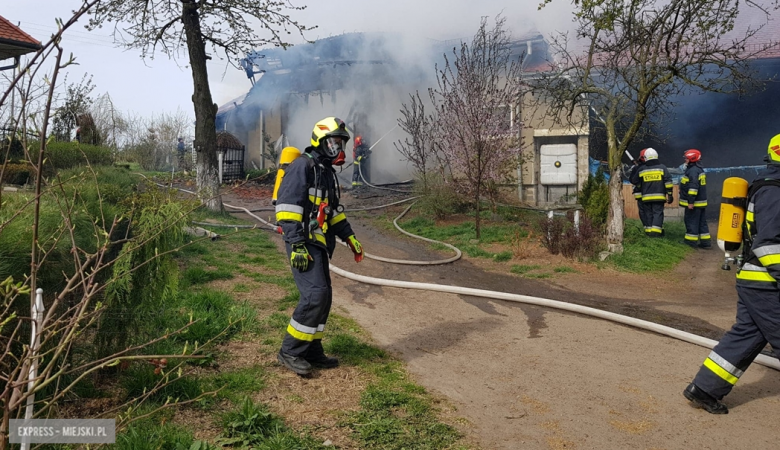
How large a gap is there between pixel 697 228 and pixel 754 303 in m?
8.77

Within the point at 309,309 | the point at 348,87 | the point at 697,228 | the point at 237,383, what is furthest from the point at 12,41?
the point at 697,228

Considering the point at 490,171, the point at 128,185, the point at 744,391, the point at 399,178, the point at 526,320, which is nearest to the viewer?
the point at 744,391

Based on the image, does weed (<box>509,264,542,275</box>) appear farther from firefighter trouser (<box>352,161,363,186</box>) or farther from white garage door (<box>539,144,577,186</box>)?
firefighter trouser (<box>352,161,363,186</box>)

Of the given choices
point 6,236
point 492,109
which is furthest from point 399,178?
point 6,236

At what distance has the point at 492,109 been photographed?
11562 mm

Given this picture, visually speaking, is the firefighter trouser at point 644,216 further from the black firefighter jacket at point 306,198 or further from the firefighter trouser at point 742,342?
the black firefighter jacket at point 306,198

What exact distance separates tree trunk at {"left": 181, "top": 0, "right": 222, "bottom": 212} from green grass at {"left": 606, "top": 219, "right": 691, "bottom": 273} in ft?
28.7

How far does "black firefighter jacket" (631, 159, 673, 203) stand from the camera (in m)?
11.4

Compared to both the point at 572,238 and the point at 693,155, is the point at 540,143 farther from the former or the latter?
the point at 572,238

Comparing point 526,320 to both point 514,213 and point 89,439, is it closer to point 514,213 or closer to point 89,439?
point 89,439

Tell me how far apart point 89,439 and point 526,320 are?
4.52 m

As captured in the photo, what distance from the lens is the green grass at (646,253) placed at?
9.31 meters

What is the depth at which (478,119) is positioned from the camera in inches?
445

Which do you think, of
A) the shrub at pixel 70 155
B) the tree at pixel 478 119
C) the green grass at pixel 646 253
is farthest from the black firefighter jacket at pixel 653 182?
the shrub at pixel 70 155
